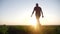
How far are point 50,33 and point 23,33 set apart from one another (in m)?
1.56

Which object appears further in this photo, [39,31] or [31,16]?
[31,16]

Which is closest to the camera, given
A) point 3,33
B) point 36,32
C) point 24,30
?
point 3,33

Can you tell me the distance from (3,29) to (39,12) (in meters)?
2.61

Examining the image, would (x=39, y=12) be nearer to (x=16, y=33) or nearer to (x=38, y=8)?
(x=38, y=8)

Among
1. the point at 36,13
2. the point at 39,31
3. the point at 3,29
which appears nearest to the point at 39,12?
the point at 36,13

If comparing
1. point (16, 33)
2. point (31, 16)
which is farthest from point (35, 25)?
point (16, 33)

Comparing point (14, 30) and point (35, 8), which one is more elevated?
point (35, 8)

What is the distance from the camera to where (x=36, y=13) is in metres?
10.9

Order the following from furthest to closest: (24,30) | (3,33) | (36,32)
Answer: (24,30) → (36,32) → (3,33)

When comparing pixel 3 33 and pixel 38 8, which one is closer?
pixel 3 33

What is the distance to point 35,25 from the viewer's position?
424 inches

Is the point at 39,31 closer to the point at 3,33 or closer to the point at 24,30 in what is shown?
the point at 24,30

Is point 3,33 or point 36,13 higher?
point 36,13

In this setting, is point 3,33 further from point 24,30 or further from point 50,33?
point 50,33
